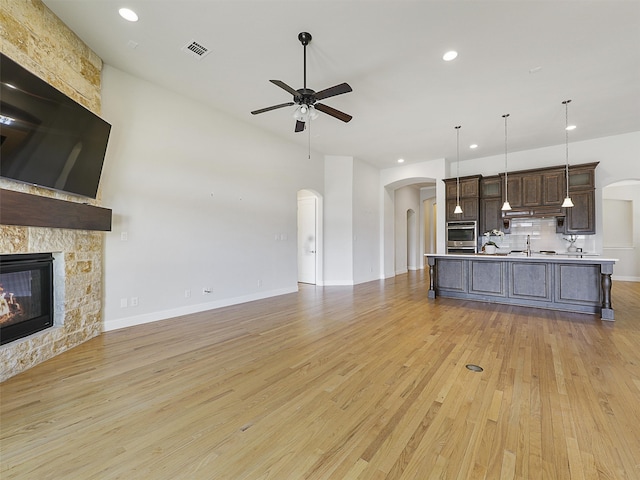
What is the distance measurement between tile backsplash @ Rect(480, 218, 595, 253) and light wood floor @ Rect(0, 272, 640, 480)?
361cm

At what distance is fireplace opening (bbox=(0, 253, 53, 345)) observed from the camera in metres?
2.49

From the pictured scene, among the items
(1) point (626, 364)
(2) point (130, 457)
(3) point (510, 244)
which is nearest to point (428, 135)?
(3) point (510, 244)

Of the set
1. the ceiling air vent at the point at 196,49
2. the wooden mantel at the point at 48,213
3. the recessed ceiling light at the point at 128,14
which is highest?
the recessed ceiling light at the point at 128,14

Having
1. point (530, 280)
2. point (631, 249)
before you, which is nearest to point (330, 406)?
point (530, 280)

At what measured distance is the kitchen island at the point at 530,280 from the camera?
4.30 m

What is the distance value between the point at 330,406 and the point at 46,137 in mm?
3448

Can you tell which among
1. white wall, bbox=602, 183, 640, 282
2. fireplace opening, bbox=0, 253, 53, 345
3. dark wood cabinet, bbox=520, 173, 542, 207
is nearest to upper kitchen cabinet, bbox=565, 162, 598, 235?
dark wood cabinet, bbox=520, 173, 542, 207

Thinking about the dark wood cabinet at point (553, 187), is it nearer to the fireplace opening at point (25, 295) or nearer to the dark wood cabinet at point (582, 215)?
the dark wood cabinet at point (582, 215)

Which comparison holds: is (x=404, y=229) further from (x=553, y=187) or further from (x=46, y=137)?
(x=46, y=137)

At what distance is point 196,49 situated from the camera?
3250mm

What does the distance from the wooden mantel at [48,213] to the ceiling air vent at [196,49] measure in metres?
2.15

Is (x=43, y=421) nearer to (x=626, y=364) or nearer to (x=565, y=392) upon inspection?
(x=565, y=392)

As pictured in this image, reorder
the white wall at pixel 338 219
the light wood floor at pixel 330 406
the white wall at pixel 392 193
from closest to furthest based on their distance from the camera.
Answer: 1. the light wood floor at pixel 330 406
2. the white wall at pixel 338 219
3. the white wall at pixel 392 193

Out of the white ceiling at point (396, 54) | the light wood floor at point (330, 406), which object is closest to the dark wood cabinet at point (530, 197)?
the white ceiling at point (396, 54)
